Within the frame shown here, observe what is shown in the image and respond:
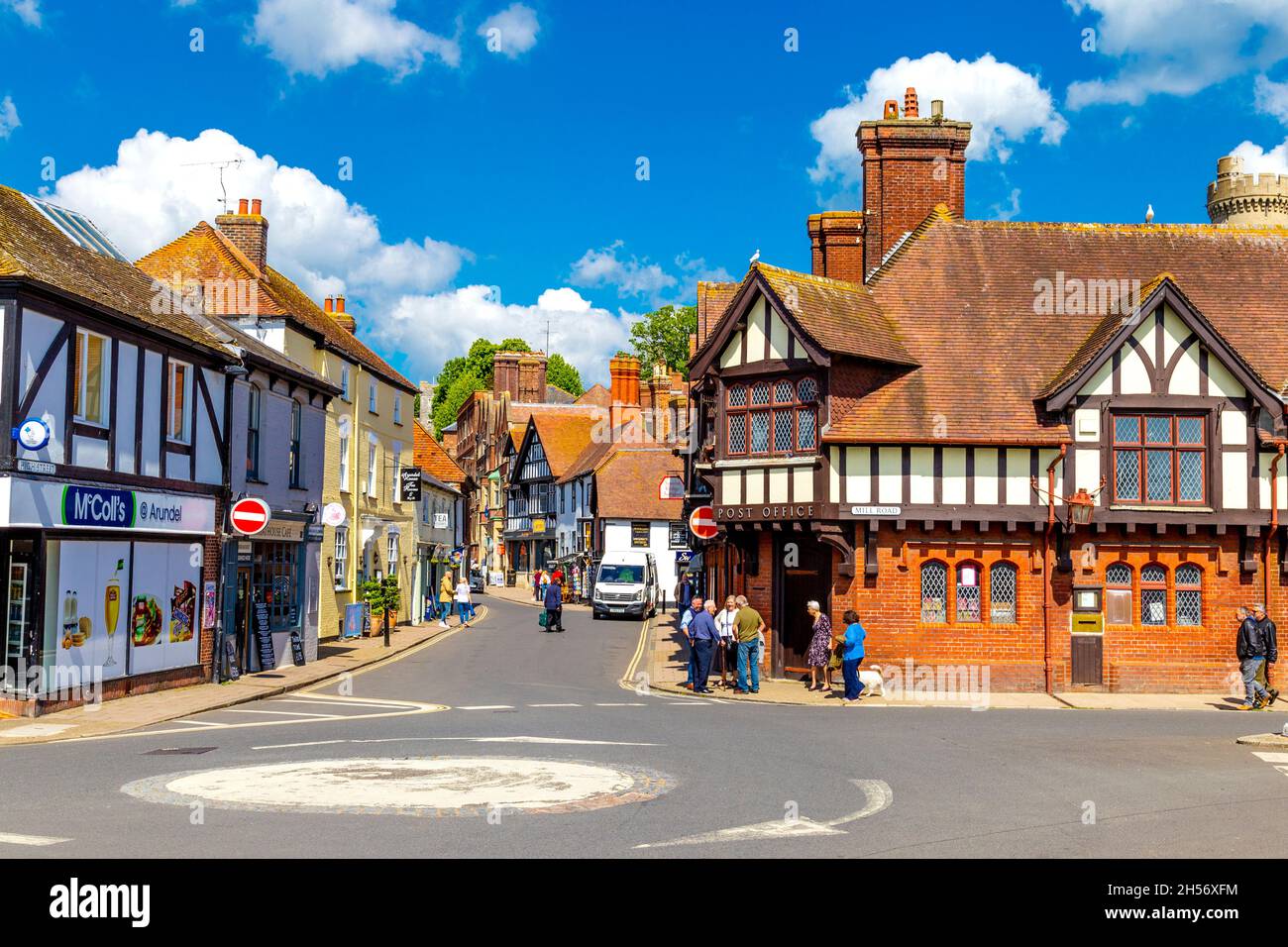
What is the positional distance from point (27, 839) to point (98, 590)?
11.5m

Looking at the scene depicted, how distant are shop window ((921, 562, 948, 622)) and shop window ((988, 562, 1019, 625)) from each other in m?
0.87

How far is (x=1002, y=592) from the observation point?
2567 centimetres

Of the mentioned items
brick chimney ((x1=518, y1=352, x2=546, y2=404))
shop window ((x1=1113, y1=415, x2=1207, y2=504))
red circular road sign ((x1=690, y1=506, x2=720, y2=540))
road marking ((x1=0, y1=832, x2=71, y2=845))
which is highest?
brick chimney ((x1=518, y1=352, x2=546, y2=404))

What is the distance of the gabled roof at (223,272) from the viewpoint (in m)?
32.3

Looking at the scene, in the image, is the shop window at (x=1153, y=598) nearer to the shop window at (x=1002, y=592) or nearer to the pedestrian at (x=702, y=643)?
the shop window at (x=1002, y=592)

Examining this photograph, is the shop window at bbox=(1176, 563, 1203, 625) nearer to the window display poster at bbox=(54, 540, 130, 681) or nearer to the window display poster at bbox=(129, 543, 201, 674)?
the window display poster at bbox=(129, 543, 201, 674)

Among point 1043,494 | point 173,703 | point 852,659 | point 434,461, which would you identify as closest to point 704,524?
point 852,659

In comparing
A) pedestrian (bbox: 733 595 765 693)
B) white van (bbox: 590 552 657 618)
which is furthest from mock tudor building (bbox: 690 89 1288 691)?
white van (bbox: 590 552 657 618)

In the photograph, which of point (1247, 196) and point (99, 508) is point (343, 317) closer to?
point (99, 508)

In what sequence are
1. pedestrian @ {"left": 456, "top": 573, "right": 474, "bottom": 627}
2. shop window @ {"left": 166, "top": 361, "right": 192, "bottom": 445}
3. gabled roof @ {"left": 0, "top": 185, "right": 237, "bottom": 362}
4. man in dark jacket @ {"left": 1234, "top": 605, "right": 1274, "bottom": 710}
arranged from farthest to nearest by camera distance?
pedestrian @ {"left": 456, "top": 573, "right": 474, "bottom": 627}
shop window @ {"left": 166, "top": 361, "right": 192, "bottom": 445}
man in dark jacket @ {"left": 1234, "top": 605, "right": 1274, "bottom": 710}
gabled roof @ {"left": 0, "top": 185, "right": 237, "bottom": 362}

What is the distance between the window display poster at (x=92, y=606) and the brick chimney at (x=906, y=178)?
721 inches

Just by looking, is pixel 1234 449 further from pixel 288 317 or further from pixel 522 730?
pixel 288 317

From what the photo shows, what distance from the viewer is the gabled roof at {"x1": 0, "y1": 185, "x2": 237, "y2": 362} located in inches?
741
